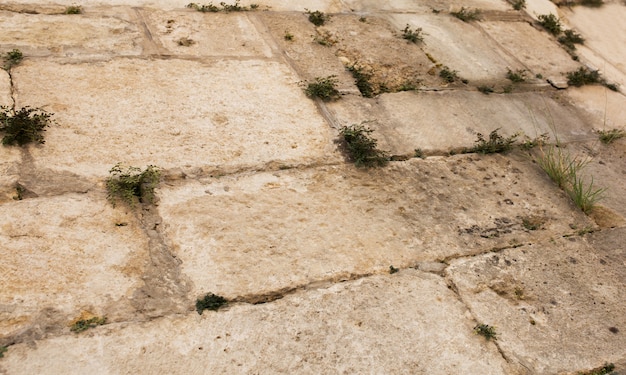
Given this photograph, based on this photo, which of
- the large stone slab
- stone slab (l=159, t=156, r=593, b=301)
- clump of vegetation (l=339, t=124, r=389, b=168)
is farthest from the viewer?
clump of vegetation (l=339, t=124, r=389, b=168)

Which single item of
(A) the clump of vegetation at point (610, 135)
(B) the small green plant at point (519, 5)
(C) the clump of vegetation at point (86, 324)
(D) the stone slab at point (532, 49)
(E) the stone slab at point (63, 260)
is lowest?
(E) the stone slab at point (63, 260)

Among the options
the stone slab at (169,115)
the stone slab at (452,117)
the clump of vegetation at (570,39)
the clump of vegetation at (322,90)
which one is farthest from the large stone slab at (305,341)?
the clump of vegetation at (570,39)

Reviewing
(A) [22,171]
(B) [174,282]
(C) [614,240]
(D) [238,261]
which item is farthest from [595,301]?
(A) [22,171]

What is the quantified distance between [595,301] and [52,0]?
403 cm

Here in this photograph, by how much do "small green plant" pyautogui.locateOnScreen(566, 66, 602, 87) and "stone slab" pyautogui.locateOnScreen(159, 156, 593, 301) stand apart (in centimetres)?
152

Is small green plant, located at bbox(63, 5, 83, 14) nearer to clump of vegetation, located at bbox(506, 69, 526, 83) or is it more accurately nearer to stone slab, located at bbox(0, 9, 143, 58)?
stone slab, located at bbox(0, 9, 143, 58)

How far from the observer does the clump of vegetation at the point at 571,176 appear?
326cm

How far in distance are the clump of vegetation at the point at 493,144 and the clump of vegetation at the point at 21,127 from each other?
8.17 feet

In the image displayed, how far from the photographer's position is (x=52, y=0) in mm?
4117

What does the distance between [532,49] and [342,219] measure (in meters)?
3.05

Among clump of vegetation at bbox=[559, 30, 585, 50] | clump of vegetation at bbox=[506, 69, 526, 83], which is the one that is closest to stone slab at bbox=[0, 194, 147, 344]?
clump of vegetation at bbox=[506, 69, 526, 83]

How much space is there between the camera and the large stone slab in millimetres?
2055

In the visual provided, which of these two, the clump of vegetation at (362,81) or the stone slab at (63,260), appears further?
the clump of vegetation at (362,81)

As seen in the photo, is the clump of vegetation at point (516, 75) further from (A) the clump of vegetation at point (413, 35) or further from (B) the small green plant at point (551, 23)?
(B) the small green plant at point (551, 23)
